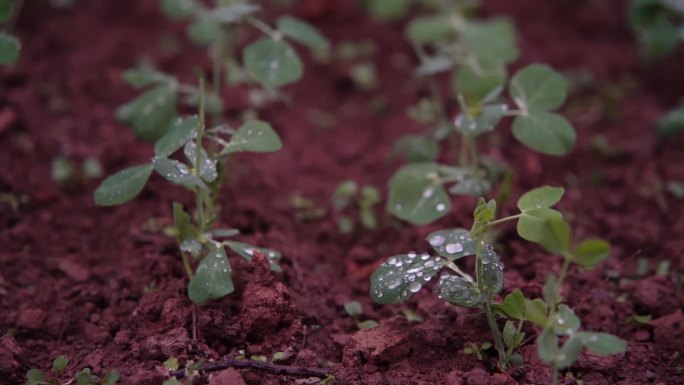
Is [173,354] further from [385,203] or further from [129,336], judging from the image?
[385,203]

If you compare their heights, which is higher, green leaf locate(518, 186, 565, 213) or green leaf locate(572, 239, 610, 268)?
green leaf locate(572, 239, 610, 268)

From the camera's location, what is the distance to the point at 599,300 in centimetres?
205

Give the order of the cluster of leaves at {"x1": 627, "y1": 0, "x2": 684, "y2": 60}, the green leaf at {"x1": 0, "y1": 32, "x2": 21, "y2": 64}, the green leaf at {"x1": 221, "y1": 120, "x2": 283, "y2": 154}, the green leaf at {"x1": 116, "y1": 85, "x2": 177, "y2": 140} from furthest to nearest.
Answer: the cluster of leaves at {"x1": 627, "y1": 0, "x2": 684, "y2": 60}, the green leaf at {"x1": 116, "y1": 85, "x2": 177, "y2": 140}, the green leaf at {"x1": 0, "y1": 32, "x2": 21, "y2": 64}, the green leaf at {"x1": 221, "y1": 120, "x2": 283, "y2": 154}

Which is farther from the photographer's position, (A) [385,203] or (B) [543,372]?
(A) [385,203]

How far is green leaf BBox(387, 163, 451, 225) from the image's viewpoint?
7.11 ft

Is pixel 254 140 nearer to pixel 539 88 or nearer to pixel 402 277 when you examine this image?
pixel 402 277

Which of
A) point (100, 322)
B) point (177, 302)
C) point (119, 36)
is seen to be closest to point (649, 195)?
point (177, 302)

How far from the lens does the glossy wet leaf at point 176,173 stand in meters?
1.79

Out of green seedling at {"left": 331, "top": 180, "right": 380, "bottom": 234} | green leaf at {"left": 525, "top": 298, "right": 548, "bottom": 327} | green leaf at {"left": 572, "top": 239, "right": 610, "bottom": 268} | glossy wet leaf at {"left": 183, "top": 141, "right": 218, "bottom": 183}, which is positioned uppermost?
glossy wet leaf at {"left": 183, "top": 141, "right": 218, "bottom": 183}

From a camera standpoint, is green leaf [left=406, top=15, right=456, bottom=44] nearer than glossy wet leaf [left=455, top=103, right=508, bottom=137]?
No

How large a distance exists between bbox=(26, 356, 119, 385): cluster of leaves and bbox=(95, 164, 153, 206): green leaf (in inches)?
16.4

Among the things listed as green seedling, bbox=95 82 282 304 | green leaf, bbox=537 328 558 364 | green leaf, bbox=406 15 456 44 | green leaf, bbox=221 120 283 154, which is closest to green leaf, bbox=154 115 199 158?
green seedling, bbox=95 82 282 304

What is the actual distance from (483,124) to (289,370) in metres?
0.91

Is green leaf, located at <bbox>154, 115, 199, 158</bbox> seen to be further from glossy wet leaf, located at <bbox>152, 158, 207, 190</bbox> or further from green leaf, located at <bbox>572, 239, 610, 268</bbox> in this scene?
green leaf, located at <bbox>572, 239, 610, 268</bbox>
